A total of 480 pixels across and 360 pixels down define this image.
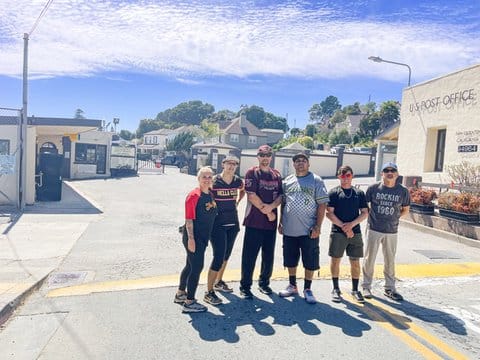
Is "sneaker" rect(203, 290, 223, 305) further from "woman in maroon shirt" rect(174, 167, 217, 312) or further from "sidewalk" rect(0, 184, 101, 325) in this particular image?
"sidewalk" rect(0, 184, 101, 325)

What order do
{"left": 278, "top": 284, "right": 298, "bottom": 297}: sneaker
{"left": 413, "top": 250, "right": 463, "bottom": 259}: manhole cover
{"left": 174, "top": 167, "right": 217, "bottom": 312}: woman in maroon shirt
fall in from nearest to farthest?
1. {"left": 174, "top": 167, "right": 217, "bottom": 312}: woman in maroon shirt
2. {"left": 278, "top": 284, "right": 298, "bottom": 297}: sneaker
3. {"left": 413, "top": 250, "right": 463, "bottom": 259}: manhole cover

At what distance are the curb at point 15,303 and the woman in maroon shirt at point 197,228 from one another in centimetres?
187

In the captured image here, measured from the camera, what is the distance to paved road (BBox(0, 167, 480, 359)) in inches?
141

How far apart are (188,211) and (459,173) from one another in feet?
35.3

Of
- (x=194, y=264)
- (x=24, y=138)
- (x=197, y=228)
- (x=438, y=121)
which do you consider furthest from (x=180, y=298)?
(x=438, y=121)

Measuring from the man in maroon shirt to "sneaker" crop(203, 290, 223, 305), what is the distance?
36 cm

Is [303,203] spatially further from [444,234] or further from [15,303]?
[444,234]

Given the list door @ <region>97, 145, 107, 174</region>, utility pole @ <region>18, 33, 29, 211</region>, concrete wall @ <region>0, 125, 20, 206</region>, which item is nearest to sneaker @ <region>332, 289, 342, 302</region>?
utility pole @ <region>18, 33, 29, 211</region>

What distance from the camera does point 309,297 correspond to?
473cm

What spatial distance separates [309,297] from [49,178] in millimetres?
11215

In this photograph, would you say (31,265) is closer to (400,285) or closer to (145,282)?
(145,282)

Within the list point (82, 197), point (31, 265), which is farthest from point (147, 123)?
point (31, 265)

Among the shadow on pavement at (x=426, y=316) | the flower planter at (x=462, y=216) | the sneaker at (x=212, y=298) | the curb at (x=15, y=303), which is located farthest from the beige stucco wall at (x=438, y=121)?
the curb at (x=15, y=303)

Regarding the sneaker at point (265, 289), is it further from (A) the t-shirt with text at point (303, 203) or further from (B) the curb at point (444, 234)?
(B) the curb at point (444, 234)
